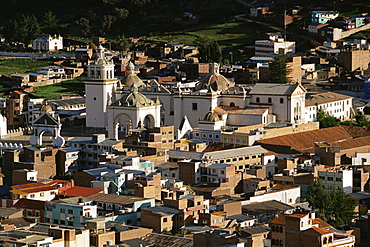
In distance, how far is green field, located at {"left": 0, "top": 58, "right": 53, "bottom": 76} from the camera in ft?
305

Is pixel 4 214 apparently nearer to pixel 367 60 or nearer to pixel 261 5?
pixel 367 60

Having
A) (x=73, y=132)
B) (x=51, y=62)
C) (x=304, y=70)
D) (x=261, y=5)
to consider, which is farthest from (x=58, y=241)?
(x=261, y=5)

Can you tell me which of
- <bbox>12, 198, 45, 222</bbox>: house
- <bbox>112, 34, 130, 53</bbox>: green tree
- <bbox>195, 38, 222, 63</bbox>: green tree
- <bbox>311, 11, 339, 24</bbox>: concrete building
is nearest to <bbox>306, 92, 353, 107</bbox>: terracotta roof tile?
<bbox>195, 38, 222, 63</bbox>: green tree

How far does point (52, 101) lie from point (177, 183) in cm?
2646

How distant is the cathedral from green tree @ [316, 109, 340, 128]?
5.28 feet

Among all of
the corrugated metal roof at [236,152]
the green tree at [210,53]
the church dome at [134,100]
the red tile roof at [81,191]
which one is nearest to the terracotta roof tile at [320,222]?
the red tile roof at [81,191]

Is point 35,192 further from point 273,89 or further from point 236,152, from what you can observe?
point 273,89

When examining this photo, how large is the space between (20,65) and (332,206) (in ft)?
176

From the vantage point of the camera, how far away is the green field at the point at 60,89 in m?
82.2

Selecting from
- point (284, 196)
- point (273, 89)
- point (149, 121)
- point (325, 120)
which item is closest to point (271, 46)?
point (325, 120)

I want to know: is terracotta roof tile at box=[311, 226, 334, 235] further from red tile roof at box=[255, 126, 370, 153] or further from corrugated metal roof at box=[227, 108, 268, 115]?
corrugated metal roof at box=[227, 108, 268, 115]

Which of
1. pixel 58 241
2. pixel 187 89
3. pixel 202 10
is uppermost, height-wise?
pixel 202 10

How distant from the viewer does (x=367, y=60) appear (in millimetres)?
84062

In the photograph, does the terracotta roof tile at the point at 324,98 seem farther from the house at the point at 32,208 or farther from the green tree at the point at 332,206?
the house at the point at 32,208
